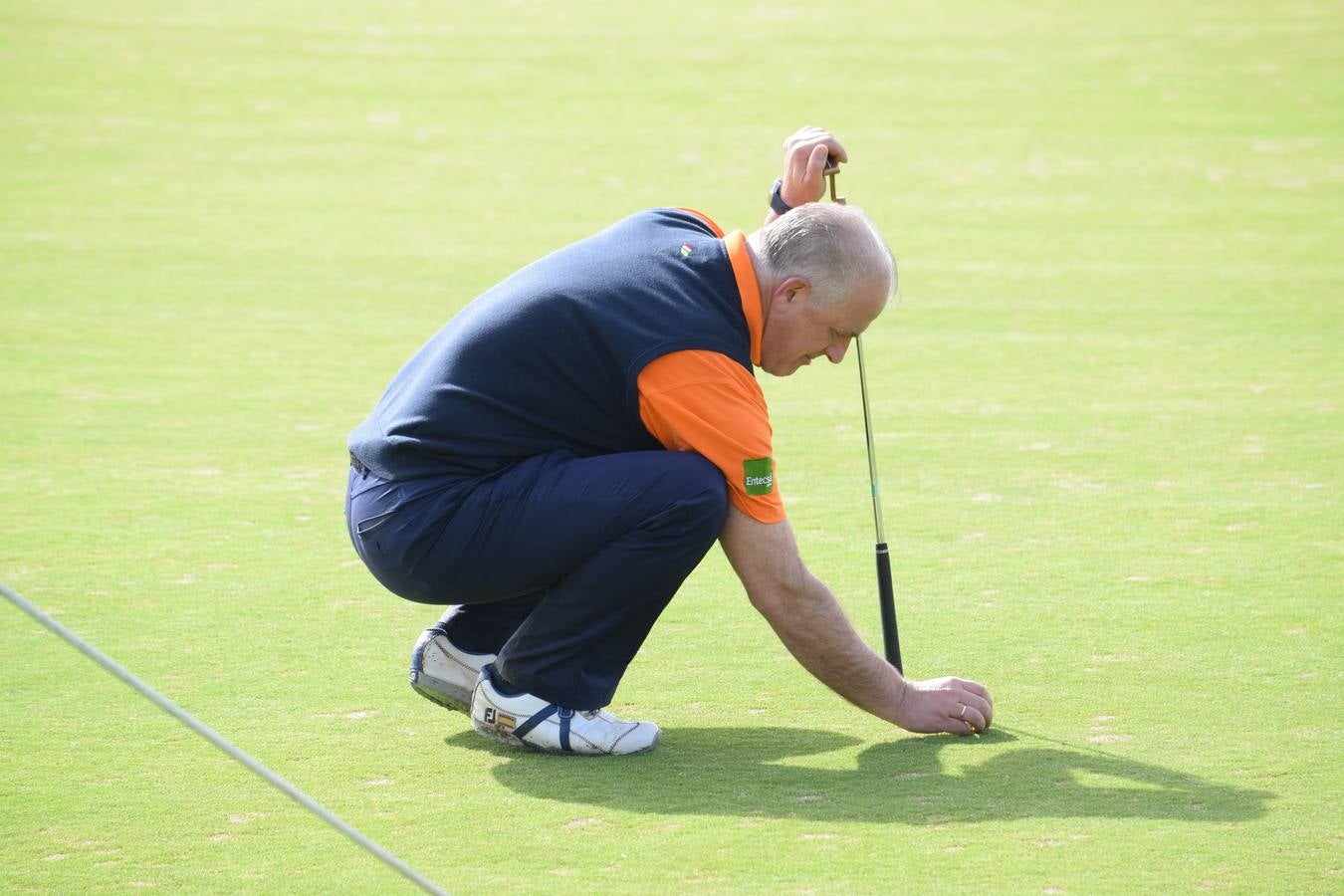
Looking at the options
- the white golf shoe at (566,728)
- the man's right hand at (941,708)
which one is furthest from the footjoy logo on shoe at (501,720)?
the man's right hand at (941,708)

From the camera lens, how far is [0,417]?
20.4 ft

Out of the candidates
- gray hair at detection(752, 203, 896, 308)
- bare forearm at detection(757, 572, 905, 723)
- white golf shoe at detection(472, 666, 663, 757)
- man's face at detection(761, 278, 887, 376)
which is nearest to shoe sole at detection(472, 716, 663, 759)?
white golf shoe at detection(472, 666, 663, 757)

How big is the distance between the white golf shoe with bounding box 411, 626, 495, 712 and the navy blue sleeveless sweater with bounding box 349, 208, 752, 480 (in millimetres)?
435

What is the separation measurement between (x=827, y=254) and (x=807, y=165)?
2.06 feet

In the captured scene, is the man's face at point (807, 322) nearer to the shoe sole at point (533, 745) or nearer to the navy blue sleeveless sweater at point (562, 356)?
the navy blue sleeveless sweater at point (562, 356)

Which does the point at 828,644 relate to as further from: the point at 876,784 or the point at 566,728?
the point at 566,728

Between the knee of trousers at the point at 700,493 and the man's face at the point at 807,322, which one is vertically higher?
the man's face at the point at 807,322

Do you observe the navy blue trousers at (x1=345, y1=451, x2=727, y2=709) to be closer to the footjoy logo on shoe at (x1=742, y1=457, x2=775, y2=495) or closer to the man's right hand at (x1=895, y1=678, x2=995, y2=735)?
the footjoy logo on shoe at (x1=742, y1=457, x2=775, y2=495)

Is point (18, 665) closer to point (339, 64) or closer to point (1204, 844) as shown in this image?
point (1204, 844)


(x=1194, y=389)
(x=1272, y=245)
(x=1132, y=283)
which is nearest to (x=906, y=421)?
(x=1194, y=389)

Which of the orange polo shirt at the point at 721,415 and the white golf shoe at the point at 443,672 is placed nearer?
the orange polo shirt at the point at 721,415

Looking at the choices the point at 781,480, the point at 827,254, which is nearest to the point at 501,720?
the point at 827,254

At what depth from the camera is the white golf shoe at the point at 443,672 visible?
12.2ft

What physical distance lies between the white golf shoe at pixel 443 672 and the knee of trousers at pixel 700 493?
0.69 m
